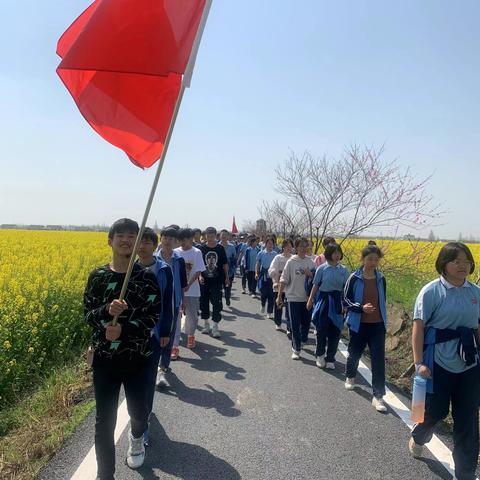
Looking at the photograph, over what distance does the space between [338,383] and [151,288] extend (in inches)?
127

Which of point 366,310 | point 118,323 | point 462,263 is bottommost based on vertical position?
point 366,310

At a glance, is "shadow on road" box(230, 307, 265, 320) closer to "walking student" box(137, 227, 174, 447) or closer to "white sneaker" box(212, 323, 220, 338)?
"white sneaker" box(212, 323, 220, 338)

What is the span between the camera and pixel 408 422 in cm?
412

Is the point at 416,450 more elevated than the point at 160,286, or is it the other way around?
the point at 160,286

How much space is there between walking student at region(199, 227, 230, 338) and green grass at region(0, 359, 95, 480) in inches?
114

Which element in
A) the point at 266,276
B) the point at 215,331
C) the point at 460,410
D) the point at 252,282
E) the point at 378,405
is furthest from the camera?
the point at 252,282

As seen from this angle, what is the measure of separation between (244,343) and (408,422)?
11.3 ft

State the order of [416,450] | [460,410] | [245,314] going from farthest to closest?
1. [245,314]
2. [416,450]
3. [460,410]

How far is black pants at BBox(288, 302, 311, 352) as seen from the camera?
633 centimetres

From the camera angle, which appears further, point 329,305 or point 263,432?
point 329,305

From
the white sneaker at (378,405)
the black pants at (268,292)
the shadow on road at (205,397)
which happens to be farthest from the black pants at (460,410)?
the black pants at (268,292)

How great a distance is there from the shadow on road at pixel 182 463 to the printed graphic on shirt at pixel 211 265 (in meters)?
4.31

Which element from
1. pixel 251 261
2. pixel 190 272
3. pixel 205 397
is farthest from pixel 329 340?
pixel 251 261

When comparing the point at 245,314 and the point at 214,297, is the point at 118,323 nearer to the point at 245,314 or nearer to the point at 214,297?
the point at 214,297
